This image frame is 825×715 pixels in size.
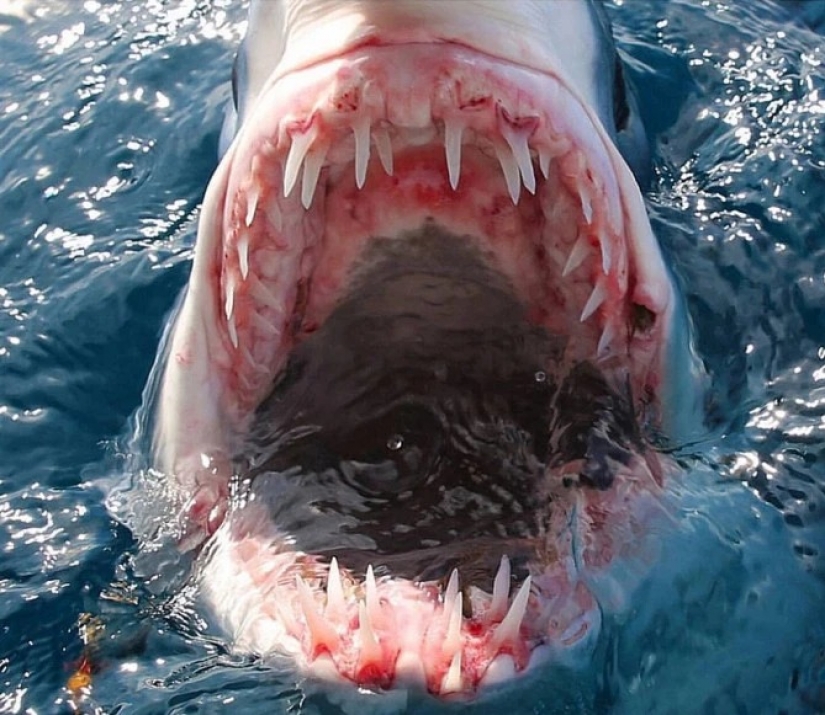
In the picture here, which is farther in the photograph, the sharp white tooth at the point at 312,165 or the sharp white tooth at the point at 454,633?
the sharp white tooth at the point at 312,165

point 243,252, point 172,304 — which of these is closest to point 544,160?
point 243,252

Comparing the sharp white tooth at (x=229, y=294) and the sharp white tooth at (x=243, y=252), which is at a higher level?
the sharp white tooth at (x=243, y=252)

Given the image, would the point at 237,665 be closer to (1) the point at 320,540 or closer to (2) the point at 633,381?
(1) the point at 320,540

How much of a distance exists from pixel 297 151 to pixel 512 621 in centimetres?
61

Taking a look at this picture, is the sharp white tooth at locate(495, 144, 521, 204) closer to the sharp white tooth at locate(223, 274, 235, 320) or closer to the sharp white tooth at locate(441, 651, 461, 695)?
the sharp white tooth at locate(223, 274, 235, 320)

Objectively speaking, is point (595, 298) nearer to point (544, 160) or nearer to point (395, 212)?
point (544, 160)

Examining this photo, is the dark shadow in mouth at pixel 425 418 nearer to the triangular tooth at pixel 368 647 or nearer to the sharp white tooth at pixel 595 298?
the sharp white tooth at pixel 595 298

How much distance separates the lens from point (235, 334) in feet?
5.63

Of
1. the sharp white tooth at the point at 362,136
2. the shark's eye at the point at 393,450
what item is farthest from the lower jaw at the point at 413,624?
the sharp white tooth at the point at 362,136

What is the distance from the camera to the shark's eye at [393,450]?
187 centimetres

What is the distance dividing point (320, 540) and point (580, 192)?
577 millimetres

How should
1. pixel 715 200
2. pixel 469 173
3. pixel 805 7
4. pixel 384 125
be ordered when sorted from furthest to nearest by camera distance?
pixel 805 7
pixel 715 200
pixel 469 173
pixel 384 125

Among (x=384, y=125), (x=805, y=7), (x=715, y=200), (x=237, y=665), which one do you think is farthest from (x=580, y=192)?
(x=805, y=7)

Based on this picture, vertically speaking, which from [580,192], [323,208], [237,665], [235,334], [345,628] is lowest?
[237,665]
